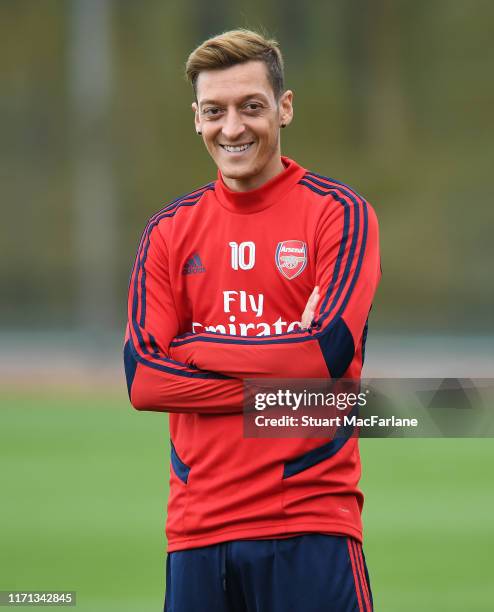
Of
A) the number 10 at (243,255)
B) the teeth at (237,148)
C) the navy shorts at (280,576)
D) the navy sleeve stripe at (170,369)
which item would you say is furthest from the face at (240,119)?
the navy shorts at (280,576)

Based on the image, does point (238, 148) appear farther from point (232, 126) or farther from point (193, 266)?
point (193, 266)

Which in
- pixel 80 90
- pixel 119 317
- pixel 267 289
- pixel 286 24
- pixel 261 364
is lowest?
pixel 261 364

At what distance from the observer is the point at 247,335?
3.53m

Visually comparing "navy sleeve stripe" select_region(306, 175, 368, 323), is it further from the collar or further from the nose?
the nose

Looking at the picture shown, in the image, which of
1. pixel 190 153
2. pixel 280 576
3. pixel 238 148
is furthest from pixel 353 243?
pixel 190 153

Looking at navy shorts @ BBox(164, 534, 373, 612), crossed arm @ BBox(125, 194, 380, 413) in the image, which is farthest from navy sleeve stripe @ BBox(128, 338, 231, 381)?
navy shorts @ BBox(164, 534, 373, 612)

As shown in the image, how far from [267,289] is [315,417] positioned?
40 cm

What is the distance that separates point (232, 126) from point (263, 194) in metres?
0.23

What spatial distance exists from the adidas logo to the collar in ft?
0.61

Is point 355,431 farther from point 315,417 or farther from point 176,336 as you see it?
point 176,336

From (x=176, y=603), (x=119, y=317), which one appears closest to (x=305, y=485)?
(x=176, y=603)

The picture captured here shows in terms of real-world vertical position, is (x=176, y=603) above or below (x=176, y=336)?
below

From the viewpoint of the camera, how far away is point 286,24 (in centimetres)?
3034

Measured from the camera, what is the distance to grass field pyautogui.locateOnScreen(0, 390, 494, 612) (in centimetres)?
662
